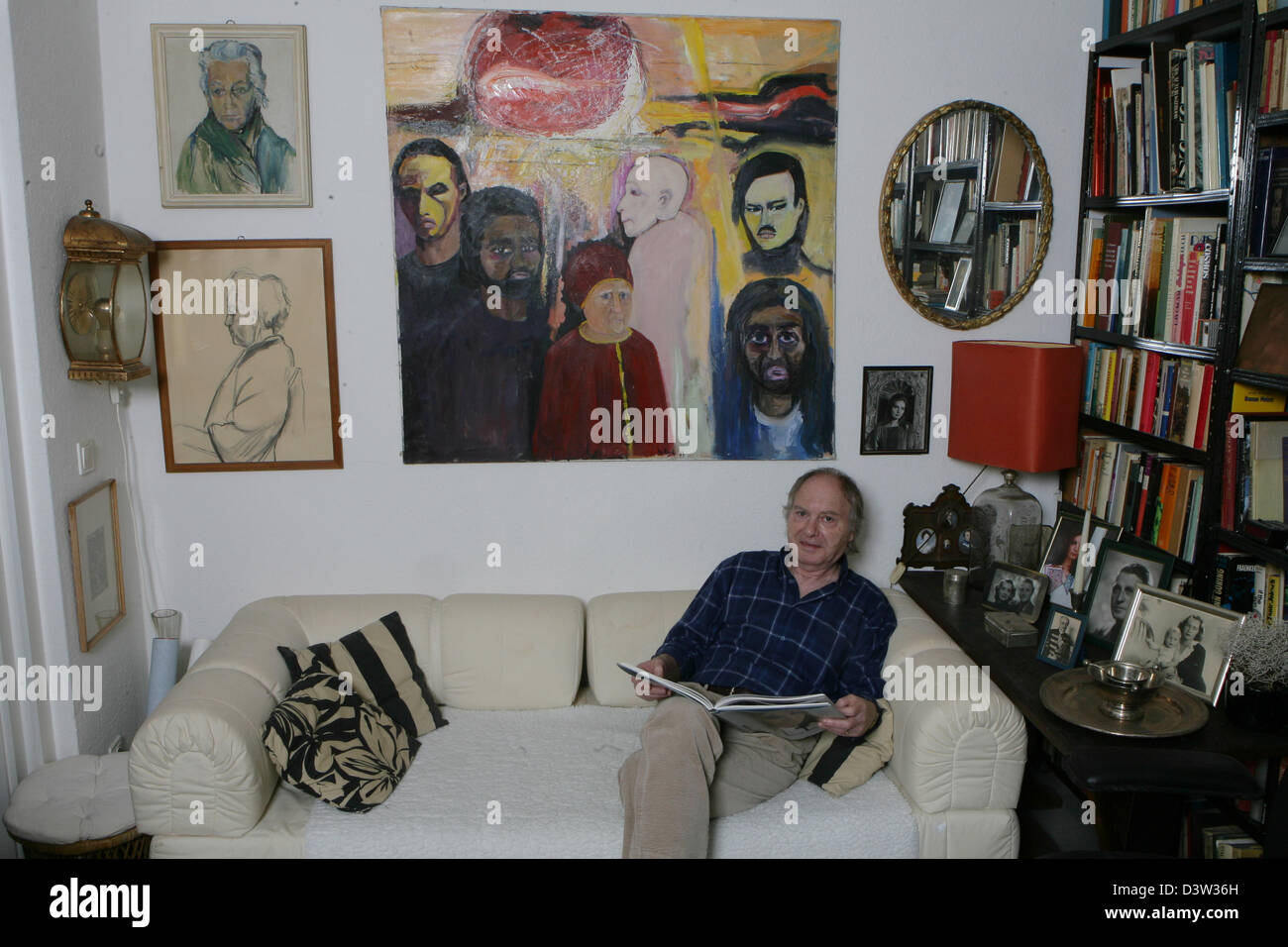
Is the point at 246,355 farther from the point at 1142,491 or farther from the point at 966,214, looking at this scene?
the point at 1142,491

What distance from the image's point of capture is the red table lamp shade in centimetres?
280

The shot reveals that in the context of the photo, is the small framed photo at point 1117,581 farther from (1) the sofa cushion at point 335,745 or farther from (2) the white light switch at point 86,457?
(2) the white light switch at point 86,457

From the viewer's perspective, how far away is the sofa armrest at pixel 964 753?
2.38 meters

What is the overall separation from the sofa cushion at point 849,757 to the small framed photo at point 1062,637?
419mm

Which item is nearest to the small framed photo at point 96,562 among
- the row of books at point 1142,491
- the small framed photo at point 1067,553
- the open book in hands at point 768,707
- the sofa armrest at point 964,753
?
the open book in hands at point 768,707

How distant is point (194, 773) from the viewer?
228cm

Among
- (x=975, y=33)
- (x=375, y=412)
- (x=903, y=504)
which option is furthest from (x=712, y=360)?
(x=975, y=33)

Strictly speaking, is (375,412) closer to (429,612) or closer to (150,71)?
(429,612)

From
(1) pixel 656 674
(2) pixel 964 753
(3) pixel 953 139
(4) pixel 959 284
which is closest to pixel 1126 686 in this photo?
(2) pixel 964 753

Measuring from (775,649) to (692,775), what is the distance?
54 centimetres

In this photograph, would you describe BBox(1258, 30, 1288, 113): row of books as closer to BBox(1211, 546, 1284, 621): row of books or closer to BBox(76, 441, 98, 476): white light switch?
BBox(1211, 546, 1284, 621): row of books

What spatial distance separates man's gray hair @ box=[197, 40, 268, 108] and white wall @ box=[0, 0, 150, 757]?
281mm

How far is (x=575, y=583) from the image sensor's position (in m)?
3.17

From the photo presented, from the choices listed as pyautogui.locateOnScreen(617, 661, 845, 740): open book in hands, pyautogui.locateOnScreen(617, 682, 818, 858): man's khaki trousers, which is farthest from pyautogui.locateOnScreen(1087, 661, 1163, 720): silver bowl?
pyautogui.locateOnScreen(617, 682, 818, 858): man's khaki trousers
